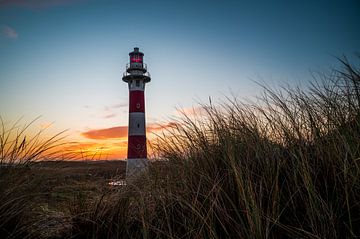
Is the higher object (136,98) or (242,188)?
(136,98)

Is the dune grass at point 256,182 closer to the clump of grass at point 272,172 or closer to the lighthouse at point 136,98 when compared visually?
the clump of grass at point 272,172

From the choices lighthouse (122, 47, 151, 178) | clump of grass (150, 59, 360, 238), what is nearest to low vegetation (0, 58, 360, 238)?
clump of grass (150, 59, 360, 238)

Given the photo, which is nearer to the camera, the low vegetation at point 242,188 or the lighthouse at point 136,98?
the low vegetation at point 242,188

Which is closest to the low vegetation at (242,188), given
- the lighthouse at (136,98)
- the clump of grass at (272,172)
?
the clump of grass at (272,172)

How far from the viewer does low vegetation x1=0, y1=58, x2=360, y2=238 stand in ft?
5.03

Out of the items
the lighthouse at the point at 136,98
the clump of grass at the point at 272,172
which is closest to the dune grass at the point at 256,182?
the clump of grass at the point at 272,172

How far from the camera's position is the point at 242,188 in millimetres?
1521

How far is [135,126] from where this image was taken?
15.1m

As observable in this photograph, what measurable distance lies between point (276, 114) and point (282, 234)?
1.14 m

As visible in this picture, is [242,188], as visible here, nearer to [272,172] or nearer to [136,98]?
[272,172]

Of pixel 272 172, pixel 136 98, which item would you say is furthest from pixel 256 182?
pixel 136 98

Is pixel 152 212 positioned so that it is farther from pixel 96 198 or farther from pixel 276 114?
pixel 276 114

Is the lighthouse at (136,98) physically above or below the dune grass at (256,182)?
above

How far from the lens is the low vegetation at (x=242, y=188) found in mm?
1534
